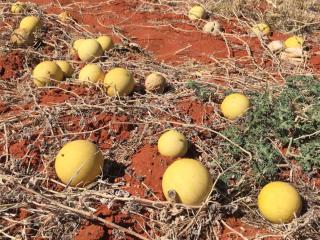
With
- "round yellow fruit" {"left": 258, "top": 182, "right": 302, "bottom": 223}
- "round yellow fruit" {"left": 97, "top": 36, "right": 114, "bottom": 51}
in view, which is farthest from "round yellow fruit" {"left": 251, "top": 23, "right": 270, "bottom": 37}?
"round yellow fruit" {"left": 258, "top": 182, "right": 302, "bottom": 223}

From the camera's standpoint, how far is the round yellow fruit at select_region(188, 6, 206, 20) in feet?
23.0

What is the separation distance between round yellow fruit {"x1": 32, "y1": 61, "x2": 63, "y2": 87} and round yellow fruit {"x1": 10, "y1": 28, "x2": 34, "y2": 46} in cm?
94

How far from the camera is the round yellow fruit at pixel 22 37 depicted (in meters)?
5.40

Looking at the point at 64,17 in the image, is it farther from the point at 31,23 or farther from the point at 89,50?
the point at 89,50

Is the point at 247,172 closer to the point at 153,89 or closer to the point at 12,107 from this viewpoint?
the point at 153,89

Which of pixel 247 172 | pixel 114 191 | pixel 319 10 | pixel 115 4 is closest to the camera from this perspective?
pixel 114 191

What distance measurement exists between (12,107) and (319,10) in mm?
5658

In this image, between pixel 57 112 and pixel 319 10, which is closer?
pixel 57 112

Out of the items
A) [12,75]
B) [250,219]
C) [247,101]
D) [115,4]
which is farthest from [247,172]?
[115,4]

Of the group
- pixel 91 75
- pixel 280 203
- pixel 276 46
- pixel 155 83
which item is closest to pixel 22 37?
pixel 91 75

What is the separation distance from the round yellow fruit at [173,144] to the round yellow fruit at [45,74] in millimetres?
1460

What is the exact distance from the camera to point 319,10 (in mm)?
8008

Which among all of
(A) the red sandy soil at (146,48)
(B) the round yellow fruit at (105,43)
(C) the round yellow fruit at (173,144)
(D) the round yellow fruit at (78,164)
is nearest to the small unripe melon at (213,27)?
(A) the red sandy soil at (146,48)

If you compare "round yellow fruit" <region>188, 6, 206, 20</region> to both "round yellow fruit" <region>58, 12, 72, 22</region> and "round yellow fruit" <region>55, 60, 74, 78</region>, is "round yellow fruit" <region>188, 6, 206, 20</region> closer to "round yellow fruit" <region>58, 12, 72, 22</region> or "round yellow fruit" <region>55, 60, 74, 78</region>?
"round yellow fruit" <region>58, 12, 72, 22</region>
